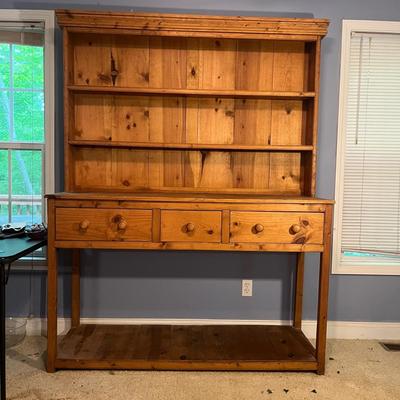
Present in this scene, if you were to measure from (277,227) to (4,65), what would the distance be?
1.95 metres

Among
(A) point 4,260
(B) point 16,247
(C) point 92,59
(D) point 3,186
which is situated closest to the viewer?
(A) point 4,260

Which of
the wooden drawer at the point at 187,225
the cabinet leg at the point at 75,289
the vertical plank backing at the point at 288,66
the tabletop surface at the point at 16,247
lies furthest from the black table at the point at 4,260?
the vertical plank backing at the point at 288,66

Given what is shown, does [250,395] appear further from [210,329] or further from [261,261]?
[261,261]

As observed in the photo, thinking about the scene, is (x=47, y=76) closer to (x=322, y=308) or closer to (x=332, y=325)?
(x=322, y=308)

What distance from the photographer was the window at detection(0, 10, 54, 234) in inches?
91.7

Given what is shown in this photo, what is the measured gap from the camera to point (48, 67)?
7.61ft

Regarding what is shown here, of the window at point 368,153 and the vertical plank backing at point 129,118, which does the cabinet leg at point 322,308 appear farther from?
the vertical plank backing at point 129,118

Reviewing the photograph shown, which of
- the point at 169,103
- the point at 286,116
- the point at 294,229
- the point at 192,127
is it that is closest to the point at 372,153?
the point at 286,116

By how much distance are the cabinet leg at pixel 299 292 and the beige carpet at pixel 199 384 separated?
35cm

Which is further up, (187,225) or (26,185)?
(26,185)

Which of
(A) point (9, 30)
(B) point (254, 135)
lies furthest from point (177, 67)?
(A) point (9, 30)

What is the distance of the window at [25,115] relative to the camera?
2328 millimetres

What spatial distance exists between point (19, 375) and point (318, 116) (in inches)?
87.8

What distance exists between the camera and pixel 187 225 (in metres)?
1.91
